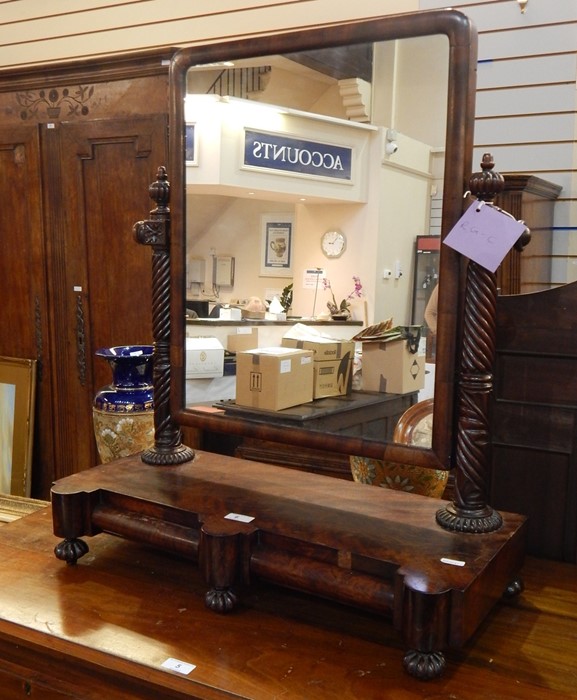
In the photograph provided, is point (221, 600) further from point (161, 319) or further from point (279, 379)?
point (161, 319)

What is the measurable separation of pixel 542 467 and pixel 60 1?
11.9 feet

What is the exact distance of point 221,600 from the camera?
1288 mm

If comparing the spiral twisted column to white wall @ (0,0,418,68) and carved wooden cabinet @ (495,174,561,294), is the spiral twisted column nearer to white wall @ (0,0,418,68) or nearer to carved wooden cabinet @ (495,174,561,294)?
carved wooden cabinet @ (495,174,561,294)

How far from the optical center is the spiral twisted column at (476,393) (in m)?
1.21

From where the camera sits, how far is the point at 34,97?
3.63 meters

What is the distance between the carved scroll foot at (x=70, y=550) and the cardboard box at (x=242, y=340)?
1.71 feet

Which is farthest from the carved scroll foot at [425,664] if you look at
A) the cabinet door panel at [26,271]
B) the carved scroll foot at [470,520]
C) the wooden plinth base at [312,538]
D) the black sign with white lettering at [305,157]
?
the cabinet door panel at [26,271]

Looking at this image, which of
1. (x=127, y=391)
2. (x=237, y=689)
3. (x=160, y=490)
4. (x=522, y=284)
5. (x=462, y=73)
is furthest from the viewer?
(x=522, y=284)

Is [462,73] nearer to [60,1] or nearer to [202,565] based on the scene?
[202,565]

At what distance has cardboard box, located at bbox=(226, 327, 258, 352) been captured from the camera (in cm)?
159

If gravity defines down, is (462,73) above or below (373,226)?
above

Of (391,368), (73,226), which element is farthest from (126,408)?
(73,226)

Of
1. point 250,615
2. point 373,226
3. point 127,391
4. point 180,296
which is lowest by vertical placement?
point 250,615

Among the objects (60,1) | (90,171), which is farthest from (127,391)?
(60,1)
